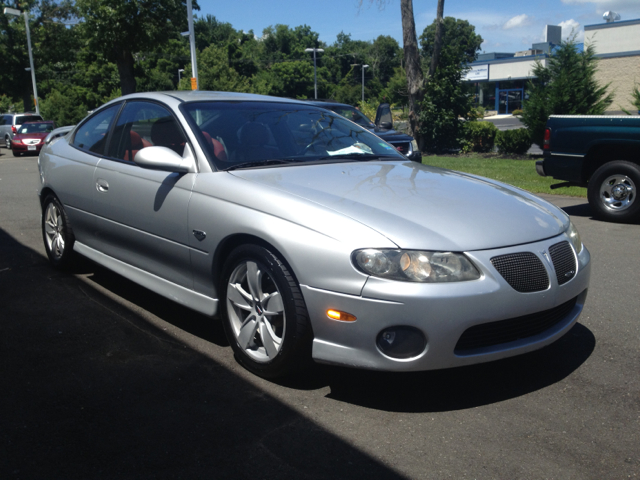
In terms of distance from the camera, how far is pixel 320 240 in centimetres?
300

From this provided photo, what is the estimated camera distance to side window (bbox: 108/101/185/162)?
421 cm

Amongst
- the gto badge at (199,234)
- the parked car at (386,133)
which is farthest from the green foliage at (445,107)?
the gto badge at (199,234)

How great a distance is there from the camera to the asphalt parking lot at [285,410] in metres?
2.58

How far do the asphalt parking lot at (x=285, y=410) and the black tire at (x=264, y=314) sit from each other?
0.51 ft

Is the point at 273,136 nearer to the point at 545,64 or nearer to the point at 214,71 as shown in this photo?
the point at 545,64

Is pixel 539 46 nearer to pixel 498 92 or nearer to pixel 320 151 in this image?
pixel 498 92

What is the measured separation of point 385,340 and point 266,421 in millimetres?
681

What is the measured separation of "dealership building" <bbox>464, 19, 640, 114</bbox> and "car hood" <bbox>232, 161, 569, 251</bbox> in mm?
11028

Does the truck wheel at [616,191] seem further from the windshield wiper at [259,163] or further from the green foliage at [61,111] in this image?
Answer: the green foliage at [61,111]

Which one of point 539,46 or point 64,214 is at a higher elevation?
point 539,46

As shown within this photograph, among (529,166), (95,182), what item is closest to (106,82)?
(529,166)

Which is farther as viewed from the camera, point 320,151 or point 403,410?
point 320,151

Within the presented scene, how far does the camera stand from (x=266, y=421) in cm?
294

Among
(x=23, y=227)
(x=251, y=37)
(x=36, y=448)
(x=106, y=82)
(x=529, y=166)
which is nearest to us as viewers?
(x=36, y=448)
